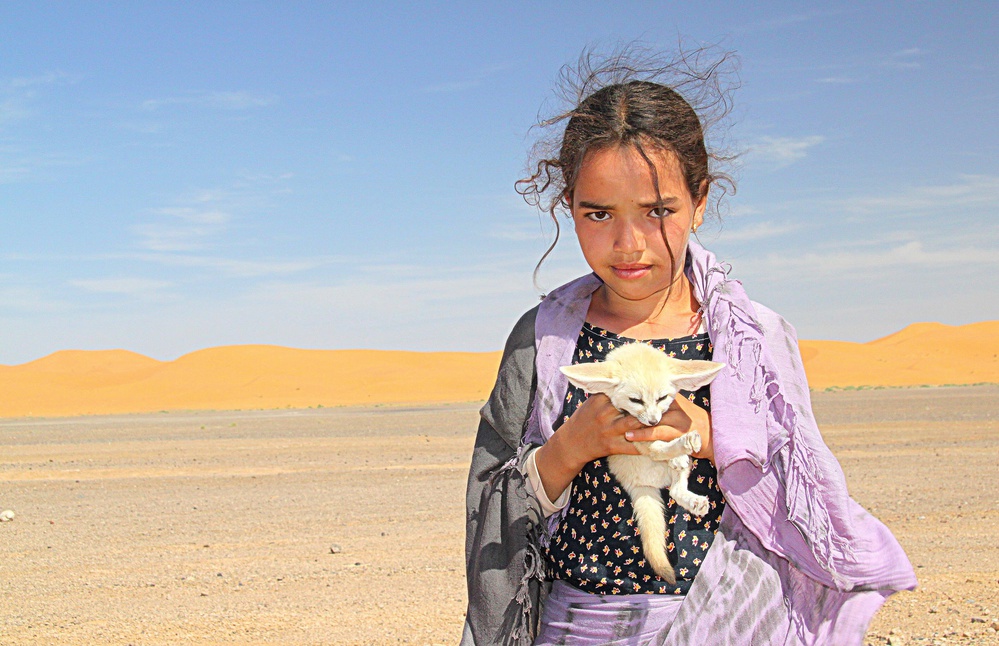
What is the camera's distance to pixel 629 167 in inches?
89.8

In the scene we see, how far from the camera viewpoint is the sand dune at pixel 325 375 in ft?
155

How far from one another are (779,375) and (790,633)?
559mm

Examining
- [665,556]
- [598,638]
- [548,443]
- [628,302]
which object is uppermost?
[628,302]

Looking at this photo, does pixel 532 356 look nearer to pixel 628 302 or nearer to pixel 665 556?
pixel 628 302

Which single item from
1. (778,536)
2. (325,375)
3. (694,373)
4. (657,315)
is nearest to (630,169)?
(657,315)

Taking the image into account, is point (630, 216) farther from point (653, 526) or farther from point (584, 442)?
point (653, 526)

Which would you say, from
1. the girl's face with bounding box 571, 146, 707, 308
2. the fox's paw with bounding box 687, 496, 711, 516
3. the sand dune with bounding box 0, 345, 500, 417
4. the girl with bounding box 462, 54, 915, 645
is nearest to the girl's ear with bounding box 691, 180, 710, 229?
the girl with bounding box 462, 54, 915, 645

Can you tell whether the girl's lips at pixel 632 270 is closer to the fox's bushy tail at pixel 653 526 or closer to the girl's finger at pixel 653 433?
the girl's finger at pixel 653 433

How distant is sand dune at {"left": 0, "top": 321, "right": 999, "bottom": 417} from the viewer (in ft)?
155

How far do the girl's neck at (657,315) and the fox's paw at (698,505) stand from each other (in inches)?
17.1

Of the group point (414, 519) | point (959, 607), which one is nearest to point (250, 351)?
point (414, 519)

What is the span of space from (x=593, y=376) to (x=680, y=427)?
222 mm

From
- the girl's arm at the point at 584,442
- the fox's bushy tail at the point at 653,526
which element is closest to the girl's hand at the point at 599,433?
the girl's arm at the point at 584,442

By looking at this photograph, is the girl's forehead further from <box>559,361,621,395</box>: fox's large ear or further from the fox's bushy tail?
the fox's bushy tail
